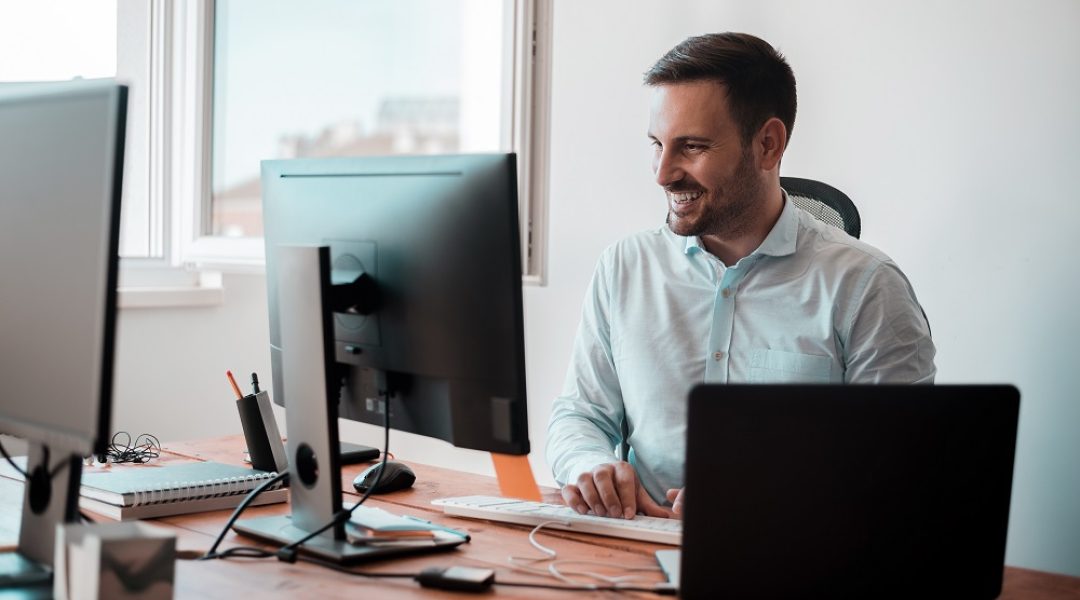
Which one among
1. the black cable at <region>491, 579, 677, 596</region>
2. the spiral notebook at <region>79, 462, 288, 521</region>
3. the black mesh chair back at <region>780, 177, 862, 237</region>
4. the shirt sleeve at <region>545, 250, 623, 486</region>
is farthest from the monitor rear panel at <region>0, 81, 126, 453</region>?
the black mesh chair back at <region>780, 177, 862, 237</region>

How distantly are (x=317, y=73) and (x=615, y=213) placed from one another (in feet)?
3.40

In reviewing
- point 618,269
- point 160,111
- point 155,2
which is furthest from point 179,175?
point 618,269

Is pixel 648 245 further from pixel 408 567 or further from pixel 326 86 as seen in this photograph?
pixel 326 86

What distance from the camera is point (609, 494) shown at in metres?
1.45

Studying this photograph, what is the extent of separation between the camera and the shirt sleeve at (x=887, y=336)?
166cm

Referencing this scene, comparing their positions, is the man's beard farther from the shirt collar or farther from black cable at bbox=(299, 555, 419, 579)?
black cable at bbox=(299, 555, 419, 579)

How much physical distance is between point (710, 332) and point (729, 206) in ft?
0.71

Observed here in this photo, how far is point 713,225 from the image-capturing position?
5.94 feet

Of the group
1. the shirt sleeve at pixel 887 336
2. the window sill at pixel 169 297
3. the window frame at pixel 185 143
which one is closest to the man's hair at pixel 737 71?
the shirt sleeve at pixel 887 336

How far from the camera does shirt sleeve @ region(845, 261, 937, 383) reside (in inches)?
65.3

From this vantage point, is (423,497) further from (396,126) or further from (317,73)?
(317,73)

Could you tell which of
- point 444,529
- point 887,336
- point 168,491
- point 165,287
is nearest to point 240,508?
point 168,491

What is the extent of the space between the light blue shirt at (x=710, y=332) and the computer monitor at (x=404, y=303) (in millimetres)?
366

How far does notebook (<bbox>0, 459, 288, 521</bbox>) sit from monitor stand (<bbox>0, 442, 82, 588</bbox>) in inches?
9.3
